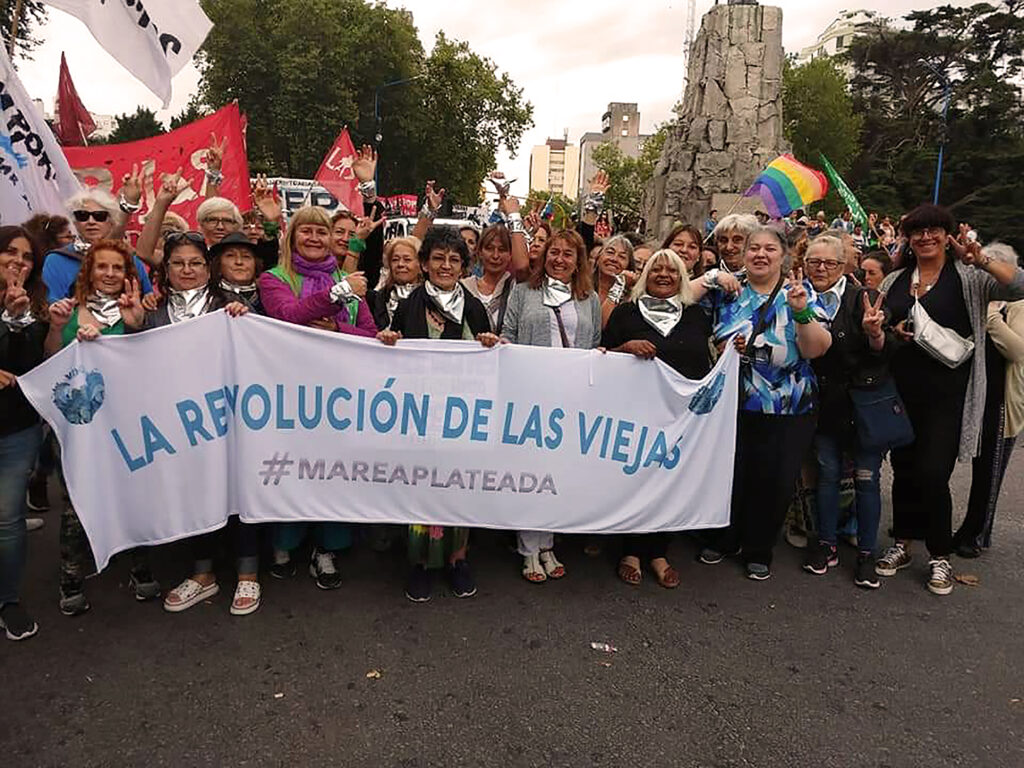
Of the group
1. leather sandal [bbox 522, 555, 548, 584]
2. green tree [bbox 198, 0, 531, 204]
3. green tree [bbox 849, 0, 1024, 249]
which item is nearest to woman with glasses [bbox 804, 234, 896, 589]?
leather sandal [bbox 522, 555, 548, 584]

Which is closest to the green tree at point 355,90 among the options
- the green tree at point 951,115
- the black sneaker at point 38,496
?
the green tree at point 951,115

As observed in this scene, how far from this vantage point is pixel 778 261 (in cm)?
389

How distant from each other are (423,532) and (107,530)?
1430 millimetres

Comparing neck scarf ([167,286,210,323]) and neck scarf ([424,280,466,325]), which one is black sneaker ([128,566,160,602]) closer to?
neck scarf ([167,286,210,323])

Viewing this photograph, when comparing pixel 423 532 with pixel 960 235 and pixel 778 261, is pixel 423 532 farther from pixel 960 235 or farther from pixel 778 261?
pixel 960 235

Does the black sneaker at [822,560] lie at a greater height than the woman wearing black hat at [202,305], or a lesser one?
lesser

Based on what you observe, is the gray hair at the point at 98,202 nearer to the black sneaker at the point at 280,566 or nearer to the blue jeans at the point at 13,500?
the blue jeans at the point at 13,500

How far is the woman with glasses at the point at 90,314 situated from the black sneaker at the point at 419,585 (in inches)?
59.0

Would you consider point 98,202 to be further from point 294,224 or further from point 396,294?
point 396,294

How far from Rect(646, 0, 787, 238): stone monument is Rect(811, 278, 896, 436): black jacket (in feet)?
50.7

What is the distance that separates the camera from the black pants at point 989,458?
4.30 m

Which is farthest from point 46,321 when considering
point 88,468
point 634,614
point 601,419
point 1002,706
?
point 1002,706

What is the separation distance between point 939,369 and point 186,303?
3.89m

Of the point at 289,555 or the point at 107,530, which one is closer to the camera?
the point at 107,530
